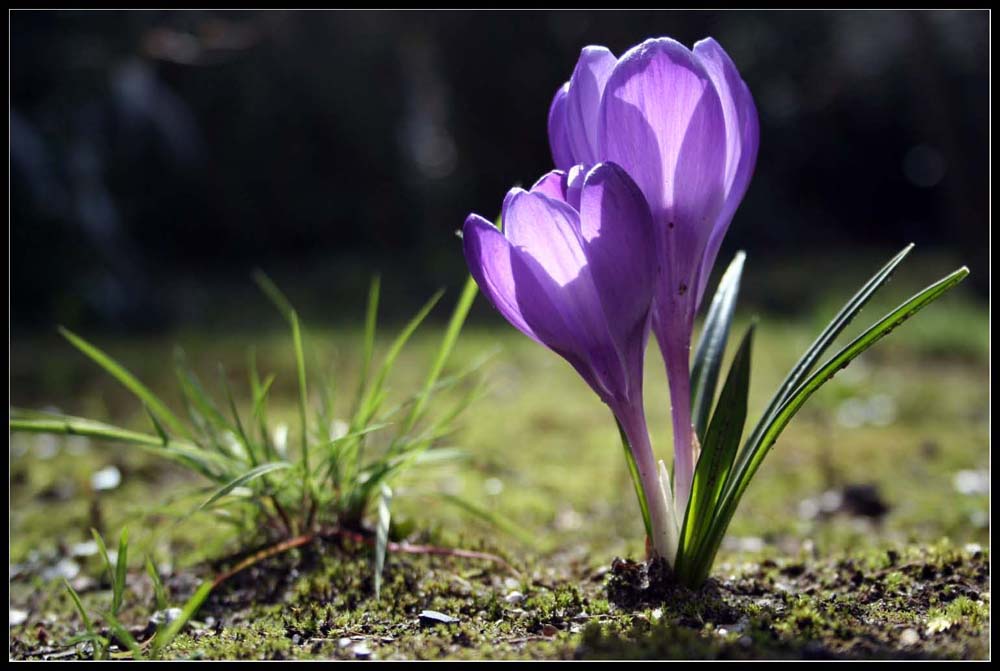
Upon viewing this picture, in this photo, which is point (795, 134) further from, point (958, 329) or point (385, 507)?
point (385, 507)

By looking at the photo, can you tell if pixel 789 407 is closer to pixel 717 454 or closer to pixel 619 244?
pixel 717 454

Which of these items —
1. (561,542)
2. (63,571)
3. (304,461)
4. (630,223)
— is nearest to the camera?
(630,223)

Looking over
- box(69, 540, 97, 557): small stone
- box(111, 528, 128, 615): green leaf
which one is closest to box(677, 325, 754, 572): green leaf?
box(111, 528, 128, 615): green leaf

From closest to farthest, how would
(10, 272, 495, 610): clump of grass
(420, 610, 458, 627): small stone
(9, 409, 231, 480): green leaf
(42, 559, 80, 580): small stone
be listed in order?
(420, 610, 458, 627): small stone
(9, 409, 231, 480): green leaf
(10, 272, 495, 610): clump of grass
(42, 559, 80, 580): small stone

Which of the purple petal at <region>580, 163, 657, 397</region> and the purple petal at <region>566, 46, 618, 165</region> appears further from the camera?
the purple petal at <region>566, 46, 618, 165</region>

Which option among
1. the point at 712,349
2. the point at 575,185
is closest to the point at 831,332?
the point at 712,349

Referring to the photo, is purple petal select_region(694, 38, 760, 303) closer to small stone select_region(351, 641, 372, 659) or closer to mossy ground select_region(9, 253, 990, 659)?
mossy ground select_region(9, 253, 990, 659)
